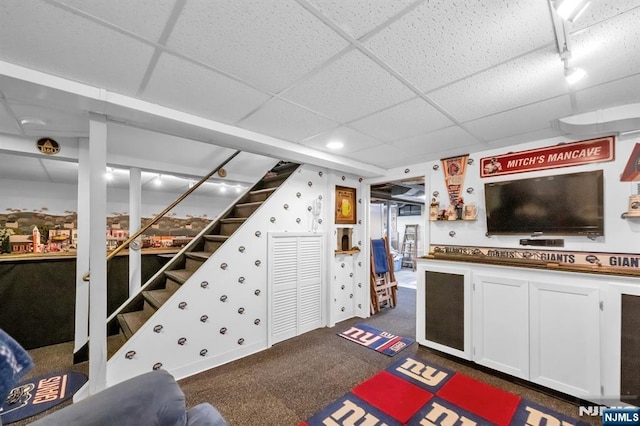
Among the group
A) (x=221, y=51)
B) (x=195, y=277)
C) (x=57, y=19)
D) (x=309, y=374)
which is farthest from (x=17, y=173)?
(x=309, y=374)

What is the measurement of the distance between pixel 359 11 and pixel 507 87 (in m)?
1.26

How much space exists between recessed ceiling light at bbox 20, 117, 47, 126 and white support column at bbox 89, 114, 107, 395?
776 mm

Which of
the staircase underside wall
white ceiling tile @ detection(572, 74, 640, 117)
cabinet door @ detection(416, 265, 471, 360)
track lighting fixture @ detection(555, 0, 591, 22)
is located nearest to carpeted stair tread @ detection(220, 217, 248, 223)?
the staircase underside wall

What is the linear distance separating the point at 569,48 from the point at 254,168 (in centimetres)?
398

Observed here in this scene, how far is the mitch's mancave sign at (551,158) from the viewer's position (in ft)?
8.08

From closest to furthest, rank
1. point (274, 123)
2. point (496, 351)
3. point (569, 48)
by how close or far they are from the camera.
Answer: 1. point (569, 48)
2. point (274, 123)
3. point (496, 351)

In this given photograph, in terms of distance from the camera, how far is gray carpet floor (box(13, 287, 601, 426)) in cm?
215

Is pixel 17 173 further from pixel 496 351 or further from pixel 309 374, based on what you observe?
A: pixel 496 351

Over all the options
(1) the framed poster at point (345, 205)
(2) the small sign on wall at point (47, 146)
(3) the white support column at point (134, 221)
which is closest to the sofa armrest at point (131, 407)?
(3) the white support column at point (134, 221)

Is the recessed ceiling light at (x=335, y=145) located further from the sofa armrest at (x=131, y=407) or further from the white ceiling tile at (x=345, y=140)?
the sofa armrest at (x=131, y=407)

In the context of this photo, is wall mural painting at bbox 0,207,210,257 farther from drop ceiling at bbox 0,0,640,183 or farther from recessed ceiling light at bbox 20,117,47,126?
drop ceiling at bbox 0,0,640,183

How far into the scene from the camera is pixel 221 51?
147cm

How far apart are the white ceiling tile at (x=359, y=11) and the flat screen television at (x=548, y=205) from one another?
253 centimetres

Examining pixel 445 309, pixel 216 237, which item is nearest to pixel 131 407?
pixel 216 237
